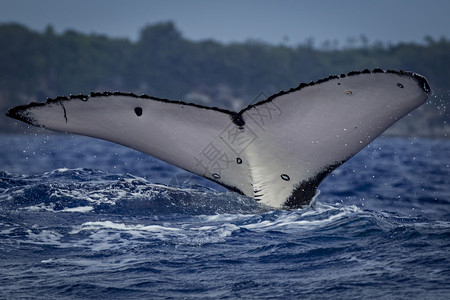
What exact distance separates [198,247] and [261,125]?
1.33 m

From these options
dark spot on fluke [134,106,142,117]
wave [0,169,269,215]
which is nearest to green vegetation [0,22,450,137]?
wave [0,169,269,215]

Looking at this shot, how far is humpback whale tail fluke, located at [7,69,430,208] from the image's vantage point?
5.09 m

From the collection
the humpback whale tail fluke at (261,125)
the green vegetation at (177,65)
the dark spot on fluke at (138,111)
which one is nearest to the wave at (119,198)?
the humpback whale tail fluke at (261,125)

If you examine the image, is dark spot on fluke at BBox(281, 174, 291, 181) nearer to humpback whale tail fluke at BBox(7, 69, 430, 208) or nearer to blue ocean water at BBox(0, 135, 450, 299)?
humpback whale tail fluke at BBox(7, 69, 430, 208)

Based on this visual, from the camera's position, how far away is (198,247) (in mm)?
6184

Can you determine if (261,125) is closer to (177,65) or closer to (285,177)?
(285,177)

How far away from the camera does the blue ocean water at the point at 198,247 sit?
16.7 feet

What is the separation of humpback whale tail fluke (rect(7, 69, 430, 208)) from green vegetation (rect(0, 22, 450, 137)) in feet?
355

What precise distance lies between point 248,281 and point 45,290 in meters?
1.49

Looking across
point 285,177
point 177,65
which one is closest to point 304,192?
point 285,177

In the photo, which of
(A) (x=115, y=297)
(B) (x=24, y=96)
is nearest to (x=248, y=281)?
(A) (x=115, y=297)

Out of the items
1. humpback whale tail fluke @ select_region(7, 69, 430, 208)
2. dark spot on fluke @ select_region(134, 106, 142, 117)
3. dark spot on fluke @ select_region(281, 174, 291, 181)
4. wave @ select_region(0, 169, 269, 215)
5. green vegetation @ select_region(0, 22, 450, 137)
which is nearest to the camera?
humpback whale tail fluke @ select_region(7, 69, 430, 208)

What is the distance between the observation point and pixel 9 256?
599 centimetres

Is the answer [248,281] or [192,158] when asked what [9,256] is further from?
[248,281]
